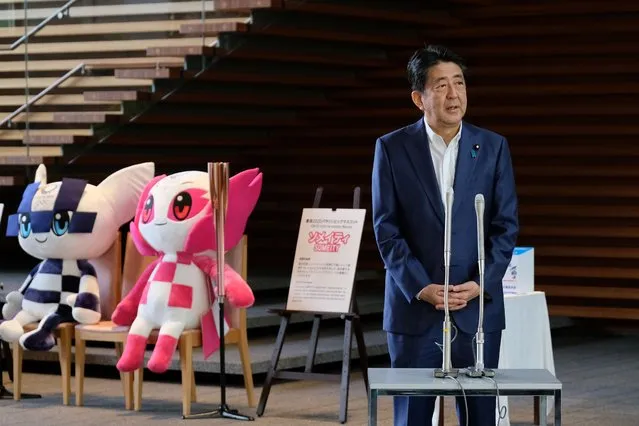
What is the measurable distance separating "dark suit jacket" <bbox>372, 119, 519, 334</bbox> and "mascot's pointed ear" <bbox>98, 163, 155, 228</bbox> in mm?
3258

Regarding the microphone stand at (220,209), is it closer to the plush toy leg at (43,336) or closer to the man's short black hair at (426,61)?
the plush toy leg at (43,336)

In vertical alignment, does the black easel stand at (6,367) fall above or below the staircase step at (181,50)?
below

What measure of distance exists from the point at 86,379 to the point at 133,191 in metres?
1.43

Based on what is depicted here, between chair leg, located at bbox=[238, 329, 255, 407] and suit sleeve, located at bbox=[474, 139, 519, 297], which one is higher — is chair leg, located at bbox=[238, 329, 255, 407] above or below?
below

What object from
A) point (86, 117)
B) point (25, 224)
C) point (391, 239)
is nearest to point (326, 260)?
point (25, 224)

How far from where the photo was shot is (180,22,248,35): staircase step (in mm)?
8508

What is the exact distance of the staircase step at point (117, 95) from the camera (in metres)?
8.79

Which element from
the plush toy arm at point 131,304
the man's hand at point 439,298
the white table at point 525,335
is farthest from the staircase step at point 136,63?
the man's hand at point 439,298

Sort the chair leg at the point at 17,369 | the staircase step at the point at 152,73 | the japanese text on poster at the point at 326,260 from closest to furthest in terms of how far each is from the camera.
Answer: the japanese text on poster at the point at 326,260
the chair leg at the point at 17,369
the staircase step at the point at 152,73

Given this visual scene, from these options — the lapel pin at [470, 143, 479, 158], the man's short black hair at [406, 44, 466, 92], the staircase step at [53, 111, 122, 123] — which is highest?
the man's short black hair at [406, 44, 466, 92]

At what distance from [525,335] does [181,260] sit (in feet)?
5.43

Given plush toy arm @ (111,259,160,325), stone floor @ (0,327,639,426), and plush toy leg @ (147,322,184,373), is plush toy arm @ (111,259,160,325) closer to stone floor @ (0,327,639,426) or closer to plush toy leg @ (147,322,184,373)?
plush toy leg @ (147,322,184,373)

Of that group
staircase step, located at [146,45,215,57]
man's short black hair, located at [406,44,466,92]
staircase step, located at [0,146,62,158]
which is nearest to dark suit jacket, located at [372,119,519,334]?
man's short black hair, located at [406,44,466,92]

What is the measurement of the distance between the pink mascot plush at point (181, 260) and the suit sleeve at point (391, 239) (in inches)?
101
